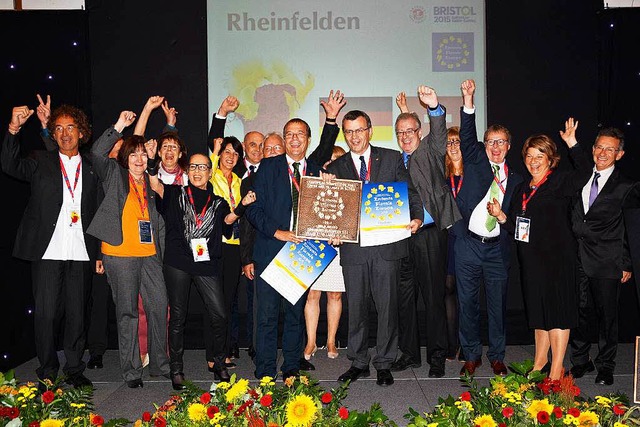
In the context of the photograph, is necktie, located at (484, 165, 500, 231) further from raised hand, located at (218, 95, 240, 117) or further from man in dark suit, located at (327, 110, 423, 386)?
raised hand, located at (218, 95, 240, 117)

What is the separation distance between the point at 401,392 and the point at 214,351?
1.30 metres

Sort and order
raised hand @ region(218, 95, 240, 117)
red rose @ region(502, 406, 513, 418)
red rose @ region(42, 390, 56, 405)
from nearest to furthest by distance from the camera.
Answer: red rose @ region(502, 406, 513, 418), red rose @ region(42, 390, 56, 405), raised hand @ region(218, 95, 240, 117)

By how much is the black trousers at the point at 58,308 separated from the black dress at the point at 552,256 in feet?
9.80

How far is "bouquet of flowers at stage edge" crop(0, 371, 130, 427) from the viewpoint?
218 cm

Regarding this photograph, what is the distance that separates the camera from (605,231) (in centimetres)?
465

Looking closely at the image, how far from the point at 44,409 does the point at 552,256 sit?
127 inches

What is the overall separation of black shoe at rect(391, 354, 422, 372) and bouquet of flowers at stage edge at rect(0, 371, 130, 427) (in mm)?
2884

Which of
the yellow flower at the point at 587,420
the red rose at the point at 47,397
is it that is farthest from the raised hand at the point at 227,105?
the yellow flower at the point at 587,420

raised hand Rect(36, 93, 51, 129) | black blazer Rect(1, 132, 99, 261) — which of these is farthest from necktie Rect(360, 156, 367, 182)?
raised hand Rect(36, 93, 51, 129)

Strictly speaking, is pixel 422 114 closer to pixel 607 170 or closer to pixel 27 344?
pixel 607 170

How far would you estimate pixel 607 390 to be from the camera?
4.44m

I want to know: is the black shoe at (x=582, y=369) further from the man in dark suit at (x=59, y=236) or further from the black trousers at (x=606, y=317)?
Answer: the man in dark suit at (x=59, y=236)

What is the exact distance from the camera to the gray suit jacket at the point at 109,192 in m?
4.53

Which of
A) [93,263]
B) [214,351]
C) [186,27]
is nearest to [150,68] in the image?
[186,27]
